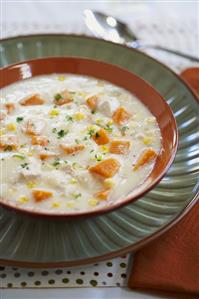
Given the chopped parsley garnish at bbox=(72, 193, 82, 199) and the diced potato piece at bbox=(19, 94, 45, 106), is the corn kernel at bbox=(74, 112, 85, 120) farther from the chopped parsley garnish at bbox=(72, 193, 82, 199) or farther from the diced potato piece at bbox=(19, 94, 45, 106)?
the chopped parsley garnish at bbox=(72, 193, 82, 199)

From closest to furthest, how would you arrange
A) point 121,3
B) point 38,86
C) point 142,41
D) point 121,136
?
point 121,136, point 38,86, point 142,41, point 121,3

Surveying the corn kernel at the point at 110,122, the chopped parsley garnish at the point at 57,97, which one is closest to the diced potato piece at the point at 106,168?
the corn kernel at the point at 110,122

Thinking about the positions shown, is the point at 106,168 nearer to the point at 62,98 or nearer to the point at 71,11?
the point at 62,98

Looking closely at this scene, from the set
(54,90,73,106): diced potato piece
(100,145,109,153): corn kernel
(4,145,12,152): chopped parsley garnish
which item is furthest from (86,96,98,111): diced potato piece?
(4,145,12,152): chopped parsley garnish

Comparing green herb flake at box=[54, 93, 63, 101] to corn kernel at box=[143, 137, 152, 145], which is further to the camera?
green herb flake at box=[54, 93, 63, 101]

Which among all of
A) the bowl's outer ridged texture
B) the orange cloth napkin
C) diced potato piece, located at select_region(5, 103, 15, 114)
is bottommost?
the orange cloth napkin

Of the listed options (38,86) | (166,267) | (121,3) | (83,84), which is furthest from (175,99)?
(121,3)

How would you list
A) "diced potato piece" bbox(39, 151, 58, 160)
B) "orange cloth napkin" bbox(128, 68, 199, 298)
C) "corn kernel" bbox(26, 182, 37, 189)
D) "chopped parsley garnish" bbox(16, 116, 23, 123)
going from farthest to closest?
"chopped parsley garnish" bbox(16, 116, 23, 123) < "diced potato piece" bbox(39, 151, 58, 160) < "corn kernel" bbox(26, 182, 37, 189) < "orange cloth napkin" bbox(128, 68, 199, 298)

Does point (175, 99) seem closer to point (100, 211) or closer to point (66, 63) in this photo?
point (66, 63)
